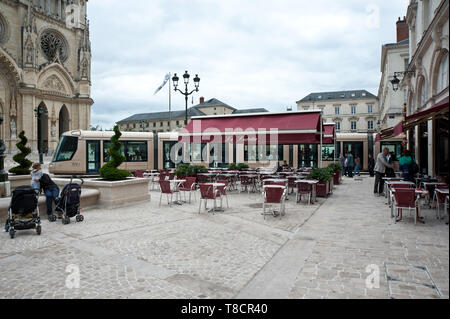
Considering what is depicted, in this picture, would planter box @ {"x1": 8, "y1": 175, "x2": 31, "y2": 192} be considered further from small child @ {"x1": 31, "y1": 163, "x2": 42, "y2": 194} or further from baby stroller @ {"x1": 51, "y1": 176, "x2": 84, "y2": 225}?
baby stroller @ {"x1": 51, "y1": 176, "x2": 84, "y2": 225}

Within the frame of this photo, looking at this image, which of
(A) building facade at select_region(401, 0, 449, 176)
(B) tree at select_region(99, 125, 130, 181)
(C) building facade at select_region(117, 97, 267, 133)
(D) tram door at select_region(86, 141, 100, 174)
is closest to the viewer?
(B) tree at select_region(99, 125, 130, 181)

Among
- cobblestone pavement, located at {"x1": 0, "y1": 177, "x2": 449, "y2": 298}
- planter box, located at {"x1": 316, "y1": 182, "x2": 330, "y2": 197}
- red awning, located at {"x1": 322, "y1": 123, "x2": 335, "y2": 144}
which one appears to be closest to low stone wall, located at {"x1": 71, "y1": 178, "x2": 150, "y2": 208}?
cobblestone pavement, located at {"x1": 0, "y1": 177, "x2": 449, "y2": 298}

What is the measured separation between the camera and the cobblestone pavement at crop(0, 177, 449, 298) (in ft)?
12.6

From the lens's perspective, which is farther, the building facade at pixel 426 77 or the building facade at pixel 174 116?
the building facade at pixel 174 116

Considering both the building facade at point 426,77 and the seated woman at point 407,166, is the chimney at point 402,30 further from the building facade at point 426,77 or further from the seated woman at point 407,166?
the seated woman at point 407,166

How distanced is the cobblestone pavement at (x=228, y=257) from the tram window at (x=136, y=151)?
12.3 meters

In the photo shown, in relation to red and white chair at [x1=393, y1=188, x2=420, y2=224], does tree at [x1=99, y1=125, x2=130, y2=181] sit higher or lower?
higher

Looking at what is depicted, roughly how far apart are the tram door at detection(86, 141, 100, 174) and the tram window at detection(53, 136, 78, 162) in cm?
75

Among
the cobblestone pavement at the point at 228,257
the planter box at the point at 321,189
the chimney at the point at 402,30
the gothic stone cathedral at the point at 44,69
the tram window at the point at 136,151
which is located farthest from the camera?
the gothic stone cathedral at the point at 44,69

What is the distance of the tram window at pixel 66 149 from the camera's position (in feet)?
59.8

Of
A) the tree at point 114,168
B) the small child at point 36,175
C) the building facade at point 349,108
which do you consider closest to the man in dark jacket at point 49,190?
the small child at point 36,175
